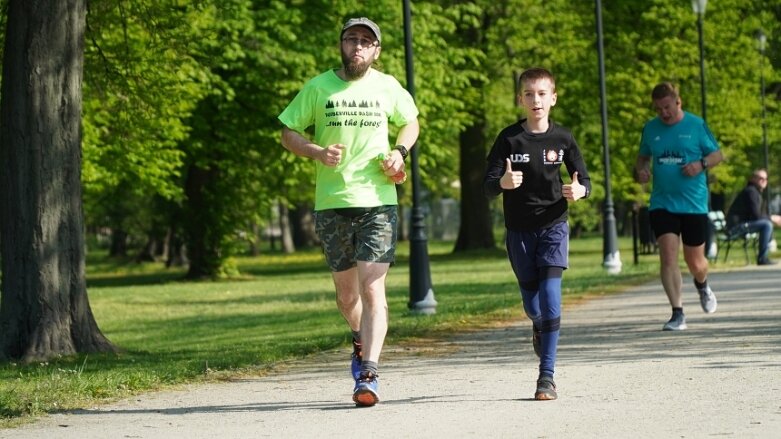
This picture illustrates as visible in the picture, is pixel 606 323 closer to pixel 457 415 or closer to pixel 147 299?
pixel 457 415

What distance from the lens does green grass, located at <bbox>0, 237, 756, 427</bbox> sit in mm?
10461

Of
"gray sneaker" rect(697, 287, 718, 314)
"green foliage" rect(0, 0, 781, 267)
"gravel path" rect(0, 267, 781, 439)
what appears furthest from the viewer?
"green foliage" rect(0, 0, 781, 267)

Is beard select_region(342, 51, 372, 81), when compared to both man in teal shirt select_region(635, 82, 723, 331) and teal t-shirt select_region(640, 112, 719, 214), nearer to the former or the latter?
man in teal shirt select_region(635, 82, 723, 331)

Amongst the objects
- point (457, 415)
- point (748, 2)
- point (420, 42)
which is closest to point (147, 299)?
point (420, 42)

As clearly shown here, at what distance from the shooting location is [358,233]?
9203 millimetres

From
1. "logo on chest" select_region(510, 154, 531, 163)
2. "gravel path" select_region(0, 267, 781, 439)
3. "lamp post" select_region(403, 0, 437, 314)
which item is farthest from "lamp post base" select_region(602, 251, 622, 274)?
"logo on chest" select_region(510, 154, 531, 163)

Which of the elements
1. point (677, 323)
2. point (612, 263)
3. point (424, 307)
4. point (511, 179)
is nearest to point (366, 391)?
point (511, 179)

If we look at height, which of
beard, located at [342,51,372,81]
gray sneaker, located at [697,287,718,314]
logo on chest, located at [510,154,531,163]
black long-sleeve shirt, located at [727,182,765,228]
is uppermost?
beard, located at [342,51,372,81]

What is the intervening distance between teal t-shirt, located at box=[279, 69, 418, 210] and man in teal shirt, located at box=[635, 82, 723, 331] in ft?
16.3

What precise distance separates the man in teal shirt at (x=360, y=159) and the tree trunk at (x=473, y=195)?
38.2 m

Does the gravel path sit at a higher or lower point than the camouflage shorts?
lower

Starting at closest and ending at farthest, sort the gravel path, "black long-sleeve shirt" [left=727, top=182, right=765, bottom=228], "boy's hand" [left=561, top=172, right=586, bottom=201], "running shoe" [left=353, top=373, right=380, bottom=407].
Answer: the gravel path < "running shoe" [left=353, top=373, right=380, bottom=407] < "boy's hand" [left=561, top=172, right=586, bottom=201] < "black long-sleeve shirt" [left=727, top=182, right=765, bottom=228]

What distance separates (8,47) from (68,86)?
586mm

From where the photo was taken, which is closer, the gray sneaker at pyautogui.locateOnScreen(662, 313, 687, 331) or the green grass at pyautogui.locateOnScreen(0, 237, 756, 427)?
the green grass at pyautogui.locateOnScreen(0, 237, 756, 427)
